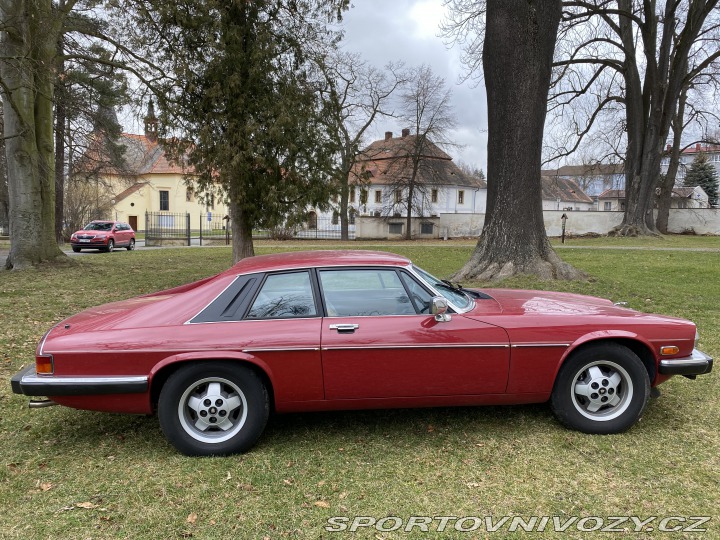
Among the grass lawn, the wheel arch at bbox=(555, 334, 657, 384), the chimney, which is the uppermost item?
the chimney

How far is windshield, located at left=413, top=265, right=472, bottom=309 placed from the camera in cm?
385

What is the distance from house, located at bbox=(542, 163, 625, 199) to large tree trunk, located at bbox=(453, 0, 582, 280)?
2398 cm

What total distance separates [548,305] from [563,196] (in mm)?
78081

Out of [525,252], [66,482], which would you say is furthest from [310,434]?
[525,252]

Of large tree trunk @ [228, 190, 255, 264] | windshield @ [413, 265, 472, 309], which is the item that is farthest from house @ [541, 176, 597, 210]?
windshield @ [413, 265, 472, 309]

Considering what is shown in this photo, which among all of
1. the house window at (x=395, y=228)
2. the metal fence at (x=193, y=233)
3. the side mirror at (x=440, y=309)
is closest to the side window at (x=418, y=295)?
the side mirror at (x=440, y=309)

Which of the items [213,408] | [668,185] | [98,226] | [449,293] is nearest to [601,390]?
[449,293]

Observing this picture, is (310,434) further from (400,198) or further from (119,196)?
(119,196)

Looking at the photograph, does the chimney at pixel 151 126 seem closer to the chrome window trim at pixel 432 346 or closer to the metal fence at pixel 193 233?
the chrome window trim at pixel 432 346

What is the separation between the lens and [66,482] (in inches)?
125

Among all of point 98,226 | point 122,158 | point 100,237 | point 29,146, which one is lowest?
point 100,237

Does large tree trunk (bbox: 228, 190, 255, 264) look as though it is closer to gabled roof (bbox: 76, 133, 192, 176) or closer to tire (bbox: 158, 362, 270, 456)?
gabled roof (bbox: 76, 133, 192, 176)

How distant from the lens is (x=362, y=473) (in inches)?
128

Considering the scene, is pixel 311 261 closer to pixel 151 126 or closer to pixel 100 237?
pixel 151 126
